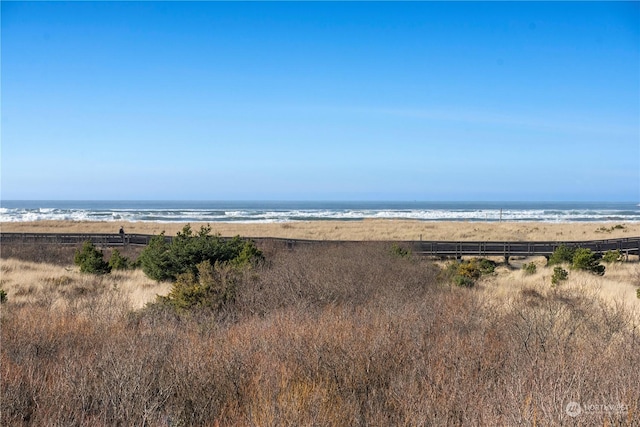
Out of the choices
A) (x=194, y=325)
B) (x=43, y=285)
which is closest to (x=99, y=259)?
(x=43, y=285)

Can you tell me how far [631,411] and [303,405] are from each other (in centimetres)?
323

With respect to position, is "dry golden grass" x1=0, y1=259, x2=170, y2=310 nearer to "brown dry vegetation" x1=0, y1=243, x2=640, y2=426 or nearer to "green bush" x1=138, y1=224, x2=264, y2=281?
"green bush" x1=138, y1=224, x2=264, y2=281

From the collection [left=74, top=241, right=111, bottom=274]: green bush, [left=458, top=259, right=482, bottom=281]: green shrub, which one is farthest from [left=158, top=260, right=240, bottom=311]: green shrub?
[left=458, top=259, right=482, bottom=281]: green shrub

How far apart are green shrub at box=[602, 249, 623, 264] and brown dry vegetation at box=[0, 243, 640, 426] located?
16.3 meters

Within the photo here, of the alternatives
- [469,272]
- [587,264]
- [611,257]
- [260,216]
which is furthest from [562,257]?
[260,216]

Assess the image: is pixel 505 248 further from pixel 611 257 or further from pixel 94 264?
pixel 94 264

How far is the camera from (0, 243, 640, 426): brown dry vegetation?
588 cm

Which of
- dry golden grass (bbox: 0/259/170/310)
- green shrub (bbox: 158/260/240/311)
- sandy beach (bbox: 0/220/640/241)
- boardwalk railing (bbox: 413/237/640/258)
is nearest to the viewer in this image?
green shrub (bbox: 158/260/240/311)

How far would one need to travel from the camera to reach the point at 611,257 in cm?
2773

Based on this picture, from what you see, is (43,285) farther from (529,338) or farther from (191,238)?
(529,338)

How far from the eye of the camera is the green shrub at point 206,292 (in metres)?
13.5

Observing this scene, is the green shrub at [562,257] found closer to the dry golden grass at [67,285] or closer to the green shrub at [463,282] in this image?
the green shrub at [463,282]

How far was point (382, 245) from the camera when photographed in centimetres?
2634

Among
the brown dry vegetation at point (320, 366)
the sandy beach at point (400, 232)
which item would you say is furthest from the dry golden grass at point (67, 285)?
the sandy beach at point (400, 232)
